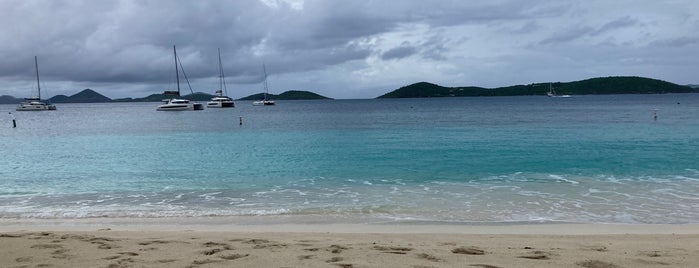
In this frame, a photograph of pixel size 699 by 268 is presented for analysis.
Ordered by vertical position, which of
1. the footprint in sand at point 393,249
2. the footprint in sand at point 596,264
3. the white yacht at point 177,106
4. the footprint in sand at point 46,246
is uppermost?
the white yacht at point 177,106

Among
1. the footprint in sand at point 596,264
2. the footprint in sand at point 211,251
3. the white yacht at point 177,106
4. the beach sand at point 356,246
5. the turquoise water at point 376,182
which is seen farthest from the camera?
the white yacht at point 177,106

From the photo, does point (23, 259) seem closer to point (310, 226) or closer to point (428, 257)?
point (310, 226)

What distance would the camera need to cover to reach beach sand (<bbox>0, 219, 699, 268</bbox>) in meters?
7.41

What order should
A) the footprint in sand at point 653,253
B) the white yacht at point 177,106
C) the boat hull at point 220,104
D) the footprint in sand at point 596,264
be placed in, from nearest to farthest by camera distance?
1. the footprint in sand at point 596,264
2. the footprint in sand at point 653,253
3. the white yacht at point 177,106
4. the boat hull at point 220,104

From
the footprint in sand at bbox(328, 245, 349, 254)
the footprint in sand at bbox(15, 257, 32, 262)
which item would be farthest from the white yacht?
the footprint in sand at bbox(328, 245, 349, 254)

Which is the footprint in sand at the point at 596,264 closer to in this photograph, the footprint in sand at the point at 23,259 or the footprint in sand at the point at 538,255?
the footprint in sand at the point at 538,255

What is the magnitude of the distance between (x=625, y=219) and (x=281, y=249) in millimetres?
8670

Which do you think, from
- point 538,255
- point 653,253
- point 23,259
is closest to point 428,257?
point 538,255

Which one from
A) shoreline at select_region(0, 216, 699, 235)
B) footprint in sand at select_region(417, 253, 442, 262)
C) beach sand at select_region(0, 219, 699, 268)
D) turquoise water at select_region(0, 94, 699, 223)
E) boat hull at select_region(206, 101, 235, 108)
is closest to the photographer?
beach sand at select_region(0, 219, 699, 268)

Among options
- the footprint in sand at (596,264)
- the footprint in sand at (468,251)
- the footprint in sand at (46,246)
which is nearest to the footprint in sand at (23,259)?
the footprint in sand at (46,246)

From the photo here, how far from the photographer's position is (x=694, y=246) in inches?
349

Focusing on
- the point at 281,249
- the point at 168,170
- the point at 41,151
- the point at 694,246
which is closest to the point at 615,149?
the point at 694,246

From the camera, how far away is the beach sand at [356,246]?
7.41 m

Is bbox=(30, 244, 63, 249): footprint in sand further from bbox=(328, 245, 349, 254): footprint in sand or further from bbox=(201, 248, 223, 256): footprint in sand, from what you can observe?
bbox=(328, 245, 349, 254): footprint in sand
